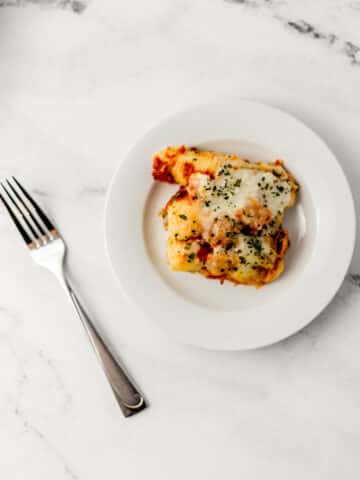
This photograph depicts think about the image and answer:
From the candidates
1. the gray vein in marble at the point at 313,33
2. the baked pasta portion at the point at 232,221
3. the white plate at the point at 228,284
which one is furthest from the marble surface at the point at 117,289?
the baked pasta portion at the point at 232,221

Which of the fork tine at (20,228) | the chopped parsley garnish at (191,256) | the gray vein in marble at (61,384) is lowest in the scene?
the gray vein in marble at (61,384)

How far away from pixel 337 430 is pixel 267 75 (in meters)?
1.15

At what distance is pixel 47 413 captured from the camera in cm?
209

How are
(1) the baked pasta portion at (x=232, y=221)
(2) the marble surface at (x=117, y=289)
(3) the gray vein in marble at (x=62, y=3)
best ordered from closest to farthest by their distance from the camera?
(1) the baked pasta portion at (x=232, y=221) < (2) the marble surface at (x=117, y=289) < (3) the gray vein in marble at (x=62, y=3)

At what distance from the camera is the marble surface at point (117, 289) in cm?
199

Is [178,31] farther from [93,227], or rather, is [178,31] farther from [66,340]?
[66,340]

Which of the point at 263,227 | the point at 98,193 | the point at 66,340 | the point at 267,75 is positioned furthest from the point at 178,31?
the point at 66,340

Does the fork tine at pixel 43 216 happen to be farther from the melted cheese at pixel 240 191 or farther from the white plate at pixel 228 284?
the melted cheese at pixel 240 191

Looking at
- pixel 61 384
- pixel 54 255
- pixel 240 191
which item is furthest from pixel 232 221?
pixel 61 384

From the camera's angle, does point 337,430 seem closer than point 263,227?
No

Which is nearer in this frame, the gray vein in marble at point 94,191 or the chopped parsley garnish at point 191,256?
the chopped parsley garnish at point 191,256

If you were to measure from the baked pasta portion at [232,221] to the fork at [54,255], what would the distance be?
1.21ft

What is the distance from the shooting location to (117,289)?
206 centimetres

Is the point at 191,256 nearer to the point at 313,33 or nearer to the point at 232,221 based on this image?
the point at 232,221
